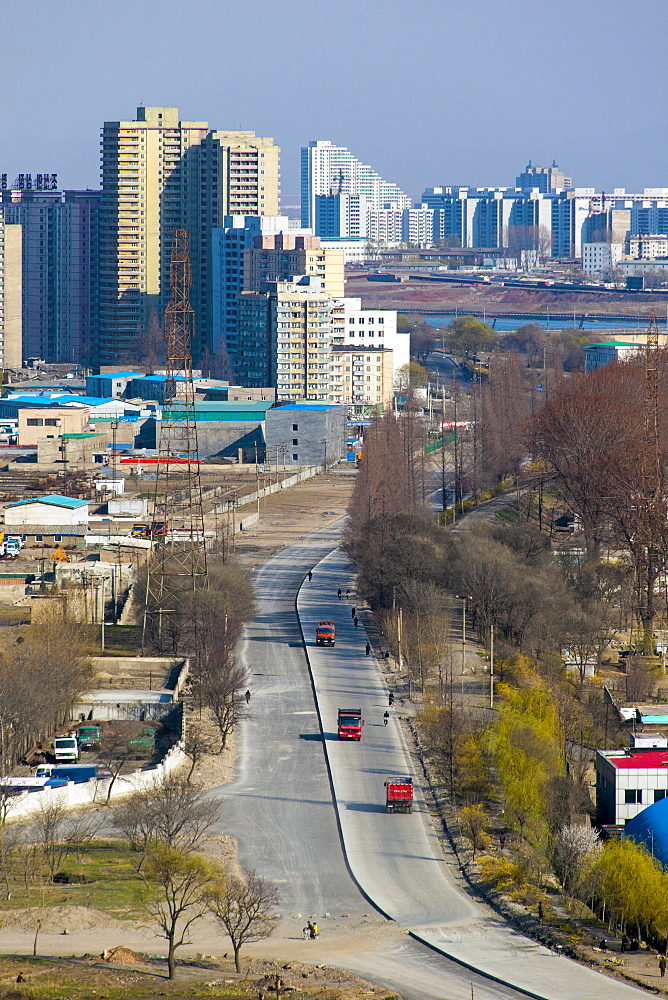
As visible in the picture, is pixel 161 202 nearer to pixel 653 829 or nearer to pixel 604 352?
pixel 604 352

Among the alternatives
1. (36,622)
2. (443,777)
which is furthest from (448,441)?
(443,777)

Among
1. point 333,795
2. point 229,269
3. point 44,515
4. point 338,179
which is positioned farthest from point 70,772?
point 338,179

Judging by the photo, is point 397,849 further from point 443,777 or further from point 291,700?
point 291,700

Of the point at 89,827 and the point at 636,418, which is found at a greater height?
the point at 636,418

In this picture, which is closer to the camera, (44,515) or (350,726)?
(350,726)

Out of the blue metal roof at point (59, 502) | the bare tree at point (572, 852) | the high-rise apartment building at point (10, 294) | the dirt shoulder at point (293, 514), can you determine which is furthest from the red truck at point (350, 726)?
the high-rise apartment building at point (10, 294)

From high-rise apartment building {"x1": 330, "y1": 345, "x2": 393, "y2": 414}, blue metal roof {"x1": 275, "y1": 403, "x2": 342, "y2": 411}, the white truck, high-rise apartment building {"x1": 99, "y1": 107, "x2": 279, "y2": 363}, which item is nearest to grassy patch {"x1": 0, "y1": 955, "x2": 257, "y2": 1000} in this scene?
the white truck

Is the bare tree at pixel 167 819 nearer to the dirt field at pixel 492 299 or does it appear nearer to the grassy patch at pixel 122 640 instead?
the grassy patch at pixel 122 640
